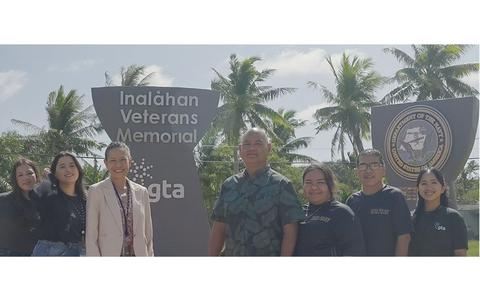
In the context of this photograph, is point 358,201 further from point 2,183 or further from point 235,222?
point 2,183

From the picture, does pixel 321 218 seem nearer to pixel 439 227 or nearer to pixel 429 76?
pixel 439 227

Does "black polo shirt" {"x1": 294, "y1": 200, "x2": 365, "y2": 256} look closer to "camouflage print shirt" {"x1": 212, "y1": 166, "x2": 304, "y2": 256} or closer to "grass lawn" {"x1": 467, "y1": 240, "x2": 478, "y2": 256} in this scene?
"camouflage print shirt" {"x1": 212, "y1": 166, "x2": 304, "y2": 256}

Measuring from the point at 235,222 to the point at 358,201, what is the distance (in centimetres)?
100

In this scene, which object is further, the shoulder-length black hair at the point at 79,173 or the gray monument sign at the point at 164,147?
the gray monument sign at the point at 164,147

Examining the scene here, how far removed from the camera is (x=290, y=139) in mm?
18453

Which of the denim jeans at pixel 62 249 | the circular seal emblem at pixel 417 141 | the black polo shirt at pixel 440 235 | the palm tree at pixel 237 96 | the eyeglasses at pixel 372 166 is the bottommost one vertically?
the denim jeans at pixel 62 249

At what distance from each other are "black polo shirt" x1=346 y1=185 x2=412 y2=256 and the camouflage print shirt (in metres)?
0.60

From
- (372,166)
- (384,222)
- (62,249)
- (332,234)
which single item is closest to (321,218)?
(332,234)

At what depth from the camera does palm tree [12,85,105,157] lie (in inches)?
496

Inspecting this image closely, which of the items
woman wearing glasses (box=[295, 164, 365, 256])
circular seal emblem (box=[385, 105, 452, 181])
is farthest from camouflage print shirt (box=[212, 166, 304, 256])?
circular seal emblem (box=[385, 105, 452, 181])

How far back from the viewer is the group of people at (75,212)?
15.3ft

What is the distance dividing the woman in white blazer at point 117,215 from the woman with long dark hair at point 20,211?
70 cm

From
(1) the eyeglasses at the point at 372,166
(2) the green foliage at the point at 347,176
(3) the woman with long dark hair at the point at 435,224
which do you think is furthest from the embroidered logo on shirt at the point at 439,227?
(2) the green foliage at the point at 347,176

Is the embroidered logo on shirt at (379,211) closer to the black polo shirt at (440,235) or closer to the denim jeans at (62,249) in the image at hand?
the black polo shirt at (440,235)
